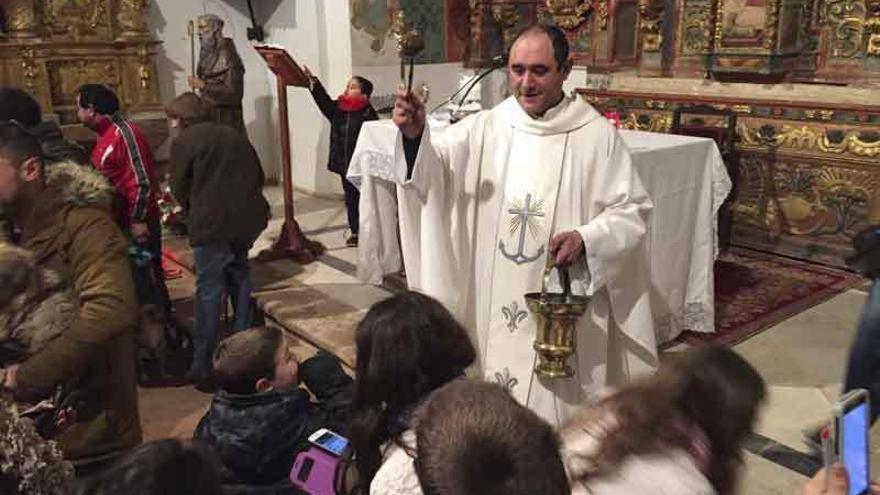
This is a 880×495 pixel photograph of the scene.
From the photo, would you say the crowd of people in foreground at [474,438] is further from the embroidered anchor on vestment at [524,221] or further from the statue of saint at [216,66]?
the statue of saint at [216,66]

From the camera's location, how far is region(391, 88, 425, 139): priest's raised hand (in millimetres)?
2475

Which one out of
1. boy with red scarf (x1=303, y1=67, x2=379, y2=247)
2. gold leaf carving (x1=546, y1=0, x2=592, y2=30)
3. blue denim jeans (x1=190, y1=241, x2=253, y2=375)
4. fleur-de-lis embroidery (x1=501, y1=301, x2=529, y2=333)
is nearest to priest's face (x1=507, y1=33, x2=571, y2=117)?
fleur-de-lis embroidery (x1=501, y1=301, x2=529, y2=333)

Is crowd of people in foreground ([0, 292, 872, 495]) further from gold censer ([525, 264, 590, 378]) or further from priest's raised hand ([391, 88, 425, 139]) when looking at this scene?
priest's raised hand ([391, 88, 425, 139])

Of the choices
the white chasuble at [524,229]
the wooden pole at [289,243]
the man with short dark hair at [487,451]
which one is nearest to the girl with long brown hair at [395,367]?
the man with short dark hair at [487,451]

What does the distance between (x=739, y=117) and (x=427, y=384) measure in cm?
530

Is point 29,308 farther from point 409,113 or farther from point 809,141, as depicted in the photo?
point 809,141

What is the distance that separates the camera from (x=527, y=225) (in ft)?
9.29

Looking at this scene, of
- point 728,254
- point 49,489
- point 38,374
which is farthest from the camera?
point 728,254

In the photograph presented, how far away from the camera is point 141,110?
866 cm

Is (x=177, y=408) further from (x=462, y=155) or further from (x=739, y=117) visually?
(x=739, y=117)

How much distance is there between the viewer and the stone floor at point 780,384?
3113mm

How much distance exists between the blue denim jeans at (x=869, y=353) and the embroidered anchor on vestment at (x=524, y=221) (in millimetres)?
1138

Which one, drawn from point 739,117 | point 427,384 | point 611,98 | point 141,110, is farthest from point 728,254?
point 141,110

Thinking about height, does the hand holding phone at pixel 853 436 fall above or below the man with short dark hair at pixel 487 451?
below
